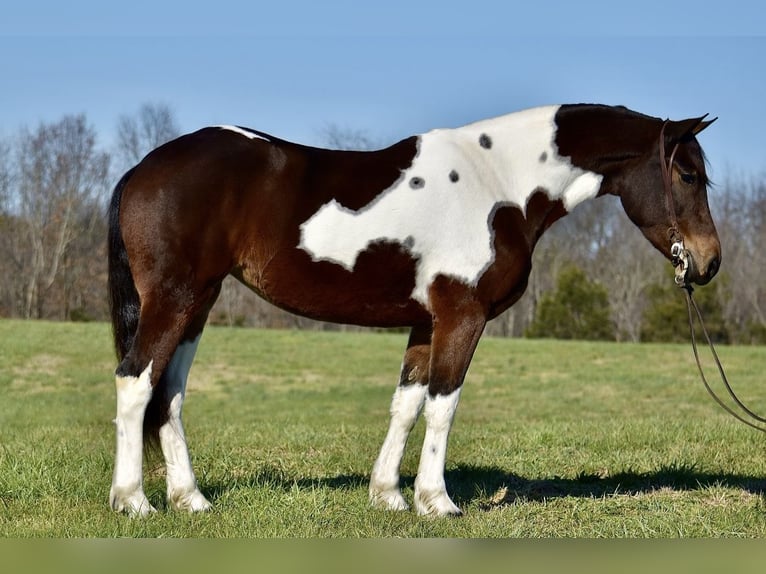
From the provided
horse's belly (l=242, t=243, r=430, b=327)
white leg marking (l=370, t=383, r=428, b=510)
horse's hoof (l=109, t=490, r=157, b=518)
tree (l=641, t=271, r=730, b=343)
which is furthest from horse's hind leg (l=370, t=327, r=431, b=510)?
tree (l=641, t=271, r=730, b=343)

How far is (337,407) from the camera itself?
1806cm

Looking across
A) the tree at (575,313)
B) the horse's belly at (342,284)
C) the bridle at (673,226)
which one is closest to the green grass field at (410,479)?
the horse's belly at (342,284)

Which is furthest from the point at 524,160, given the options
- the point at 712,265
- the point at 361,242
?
Answer: the point at 712,265

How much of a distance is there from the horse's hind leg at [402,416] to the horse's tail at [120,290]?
5.56ft

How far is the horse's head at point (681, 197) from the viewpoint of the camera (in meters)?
5.28

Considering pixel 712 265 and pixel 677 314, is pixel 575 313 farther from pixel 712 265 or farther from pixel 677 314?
pixel 712 265

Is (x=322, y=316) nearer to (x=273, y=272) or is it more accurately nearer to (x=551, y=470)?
(x=273, y=272)

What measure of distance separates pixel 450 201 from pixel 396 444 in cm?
160

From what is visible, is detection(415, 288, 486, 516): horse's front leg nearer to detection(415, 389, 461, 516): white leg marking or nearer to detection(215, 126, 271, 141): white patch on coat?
detection(415, 389, 461, 516): white leg marking

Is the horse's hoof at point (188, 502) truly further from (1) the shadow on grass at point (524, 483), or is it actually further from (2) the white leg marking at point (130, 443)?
(1) the shadow on grass at point (524, 483)

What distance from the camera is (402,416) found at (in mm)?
5301

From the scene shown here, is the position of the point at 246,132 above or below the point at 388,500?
above

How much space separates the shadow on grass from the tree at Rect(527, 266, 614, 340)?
89.2ft

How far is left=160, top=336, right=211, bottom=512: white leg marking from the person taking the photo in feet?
16.2
